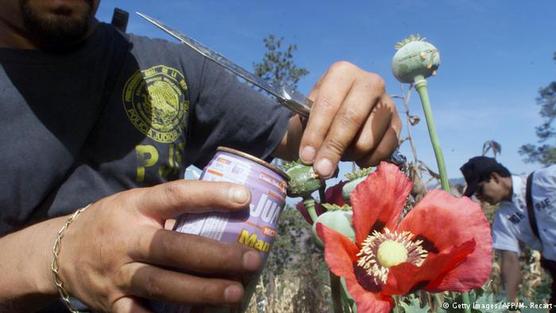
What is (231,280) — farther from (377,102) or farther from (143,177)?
(143,177)

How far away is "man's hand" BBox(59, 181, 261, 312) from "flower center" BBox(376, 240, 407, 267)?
0.18 meters

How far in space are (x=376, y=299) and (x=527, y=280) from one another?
18.5 feet

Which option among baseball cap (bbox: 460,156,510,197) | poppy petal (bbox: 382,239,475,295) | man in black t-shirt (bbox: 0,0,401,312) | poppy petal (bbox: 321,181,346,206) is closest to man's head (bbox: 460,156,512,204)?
baseball cap (bbox: 460,156,510,197)

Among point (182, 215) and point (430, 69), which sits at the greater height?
point (430, 69)

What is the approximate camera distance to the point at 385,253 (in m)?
0.79

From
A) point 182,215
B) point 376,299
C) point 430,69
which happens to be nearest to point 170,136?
point 182,215

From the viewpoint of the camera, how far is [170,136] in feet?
5.16

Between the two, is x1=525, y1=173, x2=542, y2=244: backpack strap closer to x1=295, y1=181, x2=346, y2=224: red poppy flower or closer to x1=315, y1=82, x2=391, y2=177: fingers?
x1=315, y1=82, x2=391, y2=177: fingers

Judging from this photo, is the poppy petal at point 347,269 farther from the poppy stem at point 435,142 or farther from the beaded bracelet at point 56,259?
the beaded bracelet at point 56,259

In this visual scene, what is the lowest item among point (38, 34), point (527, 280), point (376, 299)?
point (527, 280)

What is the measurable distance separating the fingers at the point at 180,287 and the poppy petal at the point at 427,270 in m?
0.22

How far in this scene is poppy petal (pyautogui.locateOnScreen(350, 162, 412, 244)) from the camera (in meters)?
0.78

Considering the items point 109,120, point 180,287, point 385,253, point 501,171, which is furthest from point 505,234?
point 180,287

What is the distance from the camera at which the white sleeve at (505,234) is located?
388 centimetres
